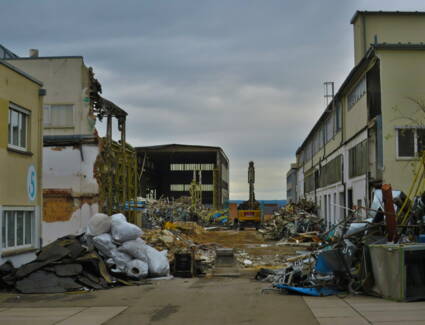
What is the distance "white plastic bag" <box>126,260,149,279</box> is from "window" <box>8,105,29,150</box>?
4797 millimetres

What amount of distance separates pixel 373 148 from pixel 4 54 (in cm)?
2225

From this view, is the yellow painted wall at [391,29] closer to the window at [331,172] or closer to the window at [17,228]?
the window at [331,172]

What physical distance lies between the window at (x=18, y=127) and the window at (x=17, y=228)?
6.47 feet

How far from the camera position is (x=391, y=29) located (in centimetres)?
3456

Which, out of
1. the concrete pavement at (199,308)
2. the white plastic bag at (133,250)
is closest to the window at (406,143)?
the concrete pavement at (199,308)

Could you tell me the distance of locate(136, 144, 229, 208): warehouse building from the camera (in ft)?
272

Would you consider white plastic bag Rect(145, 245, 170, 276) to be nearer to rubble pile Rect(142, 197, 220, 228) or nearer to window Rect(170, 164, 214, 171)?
rubble pile Rect(142, 197, 220, 228)

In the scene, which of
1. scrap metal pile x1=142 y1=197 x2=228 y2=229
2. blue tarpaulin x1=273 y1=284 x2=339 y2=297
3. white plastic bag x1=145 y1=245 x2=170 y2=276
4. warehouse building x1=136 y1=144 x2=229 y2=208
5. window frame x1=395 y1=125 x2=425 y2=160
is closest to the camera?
blue tarpaulin x1=273 y1=284 x2=339 y2=297

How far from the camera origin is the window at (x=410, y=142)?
78.9 ft

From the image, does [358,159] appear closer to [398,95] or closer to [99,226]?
[398,95]

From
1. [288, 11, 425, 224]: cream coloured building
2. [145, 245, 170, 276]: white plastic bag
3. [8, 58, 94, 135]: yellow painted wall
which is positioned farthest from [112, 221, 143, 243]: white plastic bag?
[8, 58, 94, 135]: yellow painted wall

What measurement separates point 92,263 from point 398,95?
15.3 m

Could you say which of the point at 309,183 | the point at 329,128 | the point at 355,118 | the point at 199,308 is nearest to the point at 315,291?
the point at 199,308

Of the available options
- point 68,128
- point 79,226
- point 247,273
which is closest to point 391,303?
point 247,273
